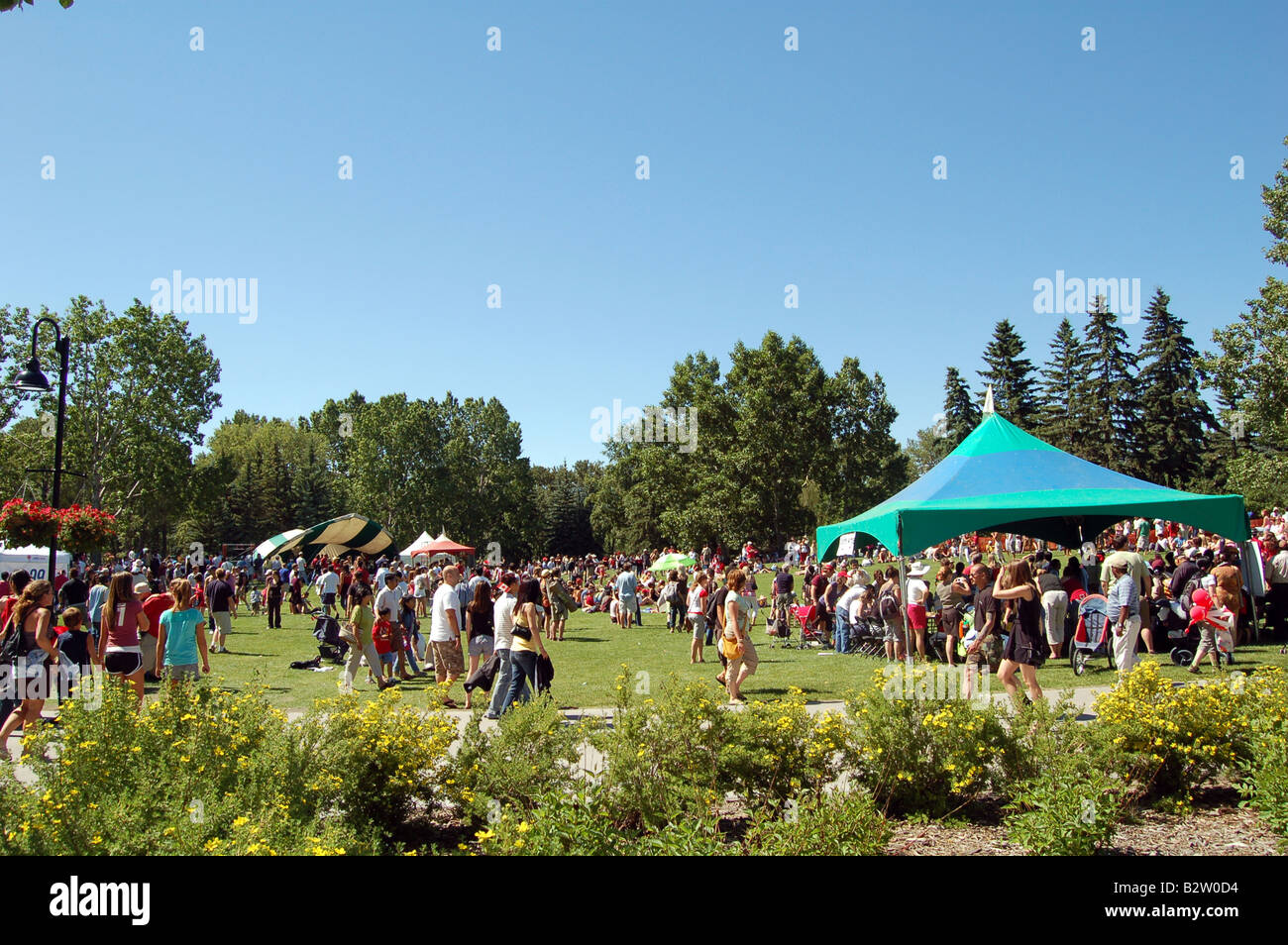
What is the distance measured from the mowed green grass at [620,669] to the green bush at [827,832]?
304cm

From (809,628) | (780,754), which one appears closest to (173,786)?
(780,754)

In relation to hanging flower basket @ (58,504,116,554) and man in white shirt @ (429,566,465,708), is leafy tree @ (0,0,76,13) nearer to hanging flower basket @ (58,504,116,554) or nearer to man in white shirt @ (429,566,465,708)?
man in white shirt @ (429,566,465,708)

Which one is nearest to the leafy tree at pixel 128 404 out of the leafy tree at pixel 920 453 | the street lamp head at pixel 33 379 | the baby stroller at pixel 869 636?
the street lamp head at pixel 33 379

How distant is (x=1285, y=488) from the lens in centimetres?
3616

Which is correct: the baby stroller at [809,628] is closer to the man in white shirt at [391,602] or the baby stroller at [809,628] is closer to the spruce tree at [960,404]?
the man in white shirt at [391,602]

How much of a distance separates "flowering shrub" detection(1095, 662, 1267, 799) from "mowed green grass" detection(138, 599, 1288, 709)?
2520 millimetres

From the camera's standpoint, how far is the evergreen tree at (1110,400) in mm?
53781

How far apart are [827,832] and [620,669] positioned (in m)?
10.1

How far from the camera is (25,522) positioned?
645 inches

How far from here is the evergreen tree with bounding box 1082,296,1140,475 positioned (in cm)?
5378

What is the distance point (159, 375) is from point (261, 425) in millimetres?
52420

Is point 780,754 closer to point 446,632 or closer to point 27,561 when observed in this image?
point 446,632

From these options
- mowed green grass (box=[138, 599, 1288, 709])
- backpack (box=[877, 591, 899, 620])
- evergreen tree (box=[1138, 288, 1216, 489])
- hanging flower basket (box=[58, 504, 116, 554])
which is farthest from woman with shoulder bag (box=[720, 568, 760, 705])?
evergreen tree (box=[1138, 288, 1216, 489])

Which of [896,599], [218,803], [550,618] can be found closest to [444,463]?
[550,618]
